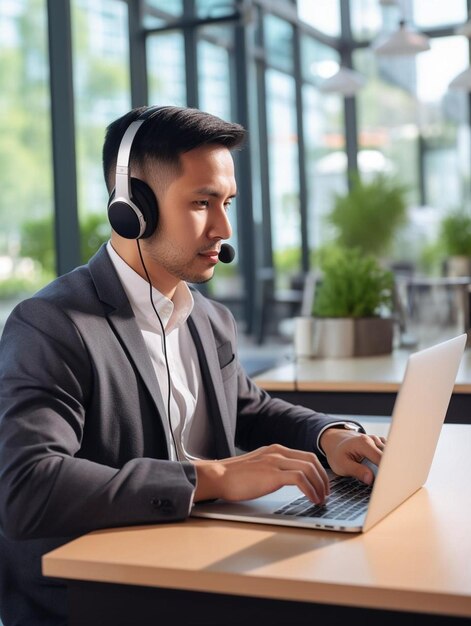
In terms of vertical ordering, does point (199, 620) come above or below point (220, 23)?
below

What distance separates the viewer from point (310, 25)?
11.1 meters

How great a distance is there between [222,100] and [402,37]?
2776 mm

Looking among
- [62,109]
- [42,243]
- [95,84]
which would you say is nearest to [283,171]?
[95,84]

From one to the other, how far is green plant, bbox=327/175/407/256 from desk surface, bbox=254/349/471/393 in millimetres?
6483

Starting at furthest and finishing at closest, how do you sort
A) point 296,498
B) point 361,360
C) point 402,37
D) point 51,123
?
point 402,37 → point 51,123 → point 361,360 → point 296,498

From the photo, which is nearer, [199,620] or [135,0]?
[199,620]

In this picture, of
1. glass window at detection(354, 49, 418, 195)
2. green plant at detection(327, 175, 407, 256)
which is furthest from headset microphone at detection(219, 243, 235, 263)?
glass window at detection(354, 49, 418, 195)

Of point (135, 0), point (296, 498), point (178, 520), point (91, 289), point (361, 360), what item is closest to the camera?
point (178, 520)

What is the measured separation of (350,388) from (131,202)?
154cm

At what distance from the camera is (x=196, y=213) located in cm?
179

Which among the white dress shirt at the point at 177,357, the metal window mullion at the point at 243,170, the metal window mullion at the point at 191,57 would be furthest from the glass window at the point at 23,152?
the white dress shirt at the point at 177,357

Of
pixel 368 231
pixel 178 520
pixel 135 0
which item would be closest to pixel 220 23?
pixel 135 0

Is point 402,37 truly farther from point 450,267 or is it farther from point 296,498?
point 296,498

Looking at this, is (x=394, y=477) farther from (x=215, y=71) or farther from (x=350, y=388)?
(x=215, y=71)
